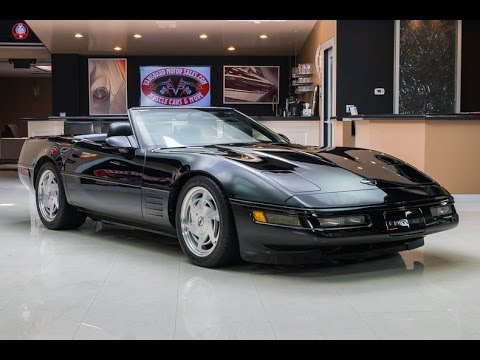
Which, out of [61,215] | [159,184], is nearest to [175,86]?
[61,215]

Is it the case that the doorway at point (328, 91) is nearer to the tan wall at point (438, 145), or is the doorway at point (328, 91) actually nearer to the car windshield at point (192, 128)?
the tan wall at point (438, 145)

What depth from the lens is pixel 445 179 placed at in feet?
26.1

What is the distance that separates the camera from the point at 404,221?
13.5 ft

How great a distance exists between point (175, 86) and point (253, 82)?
203cm

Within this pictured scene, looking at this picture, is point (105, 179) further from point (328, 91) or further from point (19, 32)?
point (19, 32)

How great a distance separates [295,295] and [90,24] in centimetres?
1066

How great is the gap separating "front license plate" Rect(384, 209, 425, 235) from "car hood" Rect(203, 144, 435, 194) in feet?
0.68

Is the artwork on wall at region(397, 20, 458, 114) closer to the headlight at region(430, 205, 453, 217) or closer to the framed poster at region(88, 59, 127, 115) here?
the headlight at region(430, 205, 453, 217)

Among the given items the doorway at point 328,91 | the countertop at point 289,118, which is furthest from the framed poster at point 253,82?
the countertop at point 289,118

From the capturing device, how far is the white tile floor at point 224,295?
120 inches

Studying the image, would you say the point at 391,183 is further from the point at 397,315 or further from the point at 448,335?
the point at 448,335

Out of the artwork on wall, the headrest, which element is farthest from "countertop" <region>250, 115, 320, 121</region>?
the headrest

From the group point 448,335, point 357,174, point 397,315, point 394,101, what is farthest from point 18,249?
point 394,101

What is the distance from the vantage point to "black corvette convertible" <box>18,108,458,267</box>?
3.98 metres
